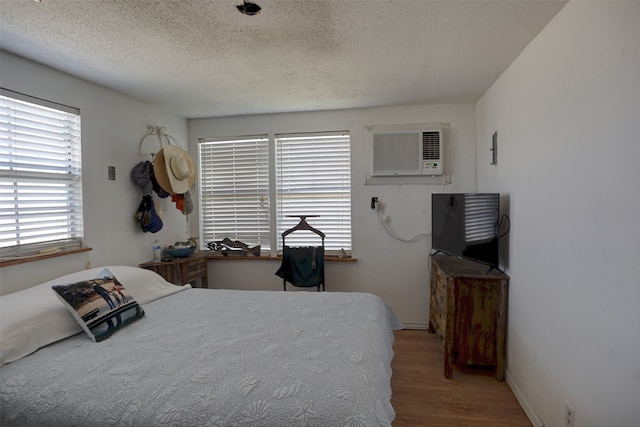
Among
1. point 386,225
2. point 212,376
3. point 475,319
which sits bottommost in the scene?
point 475,319

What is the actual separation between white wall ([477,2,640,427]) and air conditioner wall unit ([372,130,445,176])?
1008 mm

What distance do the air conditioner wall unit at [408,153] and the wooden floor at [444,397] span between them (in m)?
1.81

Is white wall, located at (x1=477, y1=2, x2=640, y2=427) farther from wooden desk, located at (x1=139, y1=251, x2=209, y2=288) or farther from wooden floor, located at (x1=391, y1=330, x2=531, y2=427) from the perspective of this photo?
wooden desk, located at (x1=139, y1=251, x2=209, y2=288)

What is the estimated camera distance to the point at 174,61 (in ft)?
7.27

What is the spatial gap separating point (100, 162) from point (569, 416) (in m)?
3.60

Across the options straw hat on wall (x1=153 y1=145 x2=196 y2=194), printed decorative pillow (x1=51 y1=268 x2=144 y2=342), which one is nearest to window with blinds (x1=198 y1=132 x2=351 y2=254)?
straw hat on wall (x1=153 y1=145 x2=196 y2=194)

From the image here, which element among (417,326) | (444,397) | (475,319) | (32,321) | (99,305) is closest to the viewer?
(32,321)

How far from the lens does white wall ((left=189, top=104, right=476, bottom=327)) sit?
3.34 metres

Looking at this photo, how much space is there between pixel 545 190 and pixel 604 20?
0.85 m

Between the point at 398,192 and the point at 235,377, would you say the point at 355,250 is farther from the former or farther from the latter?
the point at 235,377

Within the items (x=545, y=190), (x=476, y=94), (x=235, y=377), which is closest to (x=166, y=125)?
(x=235, y=377)

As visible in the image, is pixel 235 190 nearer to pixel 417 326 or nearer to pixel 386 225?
pixel 386 225

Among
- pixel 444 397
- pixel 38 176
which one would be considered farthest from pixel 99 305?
pixel 444 397

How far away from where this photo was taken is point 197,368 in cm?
141
